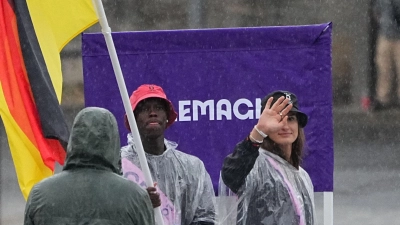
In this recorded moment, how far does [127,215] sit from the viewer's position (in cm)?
437

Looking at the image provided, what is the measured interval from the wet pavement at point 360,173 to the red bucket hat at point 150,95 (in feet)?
17.0

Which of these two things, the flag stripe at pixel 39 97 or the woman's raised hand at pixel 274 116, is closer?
Result: the woman's raised hand at pixel 274 116

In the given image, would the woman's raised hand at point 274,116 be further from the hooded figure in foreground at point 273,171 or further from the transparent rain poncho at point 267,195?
the transparent rain poncho at point 267,195

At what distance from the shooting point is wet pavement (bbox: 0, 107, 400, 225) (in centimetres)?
1167

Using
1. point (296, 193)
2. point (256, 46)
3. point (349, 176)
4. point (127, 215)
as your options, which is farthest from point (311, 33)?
point (349, 176)

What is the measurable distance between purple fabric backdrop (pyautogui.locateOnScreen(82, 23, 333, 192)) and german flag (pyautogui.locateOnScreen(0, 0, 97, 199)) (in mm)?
530

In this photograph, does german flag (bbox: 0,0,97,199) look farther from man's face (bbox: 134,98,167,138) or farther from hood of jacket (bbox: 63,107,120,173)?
hood of jacket (bbox: 63,107,120,173)

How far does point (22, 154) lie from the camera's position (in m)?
6.18

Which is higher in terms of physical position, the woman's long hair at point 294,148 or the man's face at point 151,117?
the man's face at point 151,117

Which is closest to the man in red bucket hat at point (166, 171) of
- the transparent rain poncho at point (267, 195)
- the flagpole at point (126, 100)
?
the transparent rain poncho at point (267, 195)

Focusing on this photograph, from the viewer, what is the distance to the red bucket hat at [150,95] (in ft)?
20.2

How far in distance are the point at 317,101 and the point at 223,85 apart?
1.91 ft

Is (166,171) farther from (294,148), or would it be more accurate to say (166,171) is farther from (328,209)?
(328,209)

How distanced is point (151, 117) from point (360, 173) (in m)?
7.96
